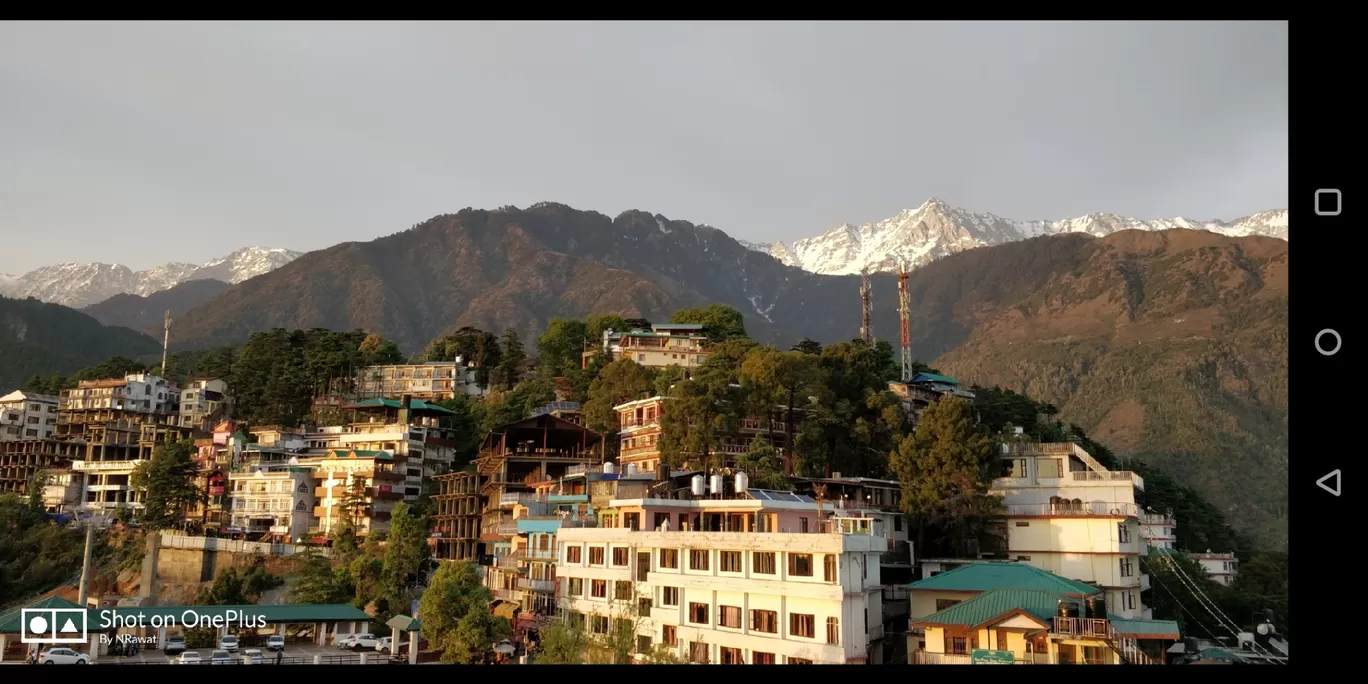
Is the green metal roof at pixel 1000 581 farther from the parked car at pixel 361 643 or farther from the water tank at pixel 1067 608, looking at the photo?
the parked car at pixel 361 643

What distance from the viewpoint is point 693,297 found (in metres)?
110

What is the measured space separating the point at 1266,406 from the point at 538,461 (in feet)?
121

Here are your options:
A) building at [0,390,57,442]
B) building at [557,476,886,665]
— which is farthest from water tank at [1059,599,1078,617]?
building at [0,390,57,442]

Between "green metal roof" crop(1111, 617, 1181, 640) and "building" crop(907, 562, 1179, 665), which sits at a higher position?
"building" crop(907, 562, 1179, 665)

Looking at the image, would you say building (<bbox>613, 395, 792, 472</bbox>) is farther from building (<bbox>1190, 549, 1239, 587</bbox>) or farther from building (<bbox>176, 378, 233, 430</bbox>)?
building (<bbox>176, 378, 233, 430</bbox>)

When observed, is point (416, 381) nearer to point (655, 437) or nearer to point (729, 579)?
point (655, 437)

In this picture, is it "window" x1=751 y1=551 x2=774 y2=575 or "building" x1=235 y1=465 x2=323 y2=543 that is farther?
"building" x1=235 y1=465 x2=323 y2=543

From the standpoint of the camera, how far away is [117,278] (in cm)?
13612

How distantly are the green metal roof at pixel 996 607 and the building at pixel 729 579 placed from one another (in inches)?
46.6

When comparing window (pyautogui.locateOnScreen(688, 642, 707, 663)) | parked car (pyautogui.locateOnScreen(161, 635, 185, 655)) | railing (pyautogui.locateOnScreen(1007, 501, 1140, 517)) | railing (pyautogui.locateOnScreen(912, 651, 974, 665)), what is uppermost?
railing (pyautogui.locateOnScreen(1007, 501, 1140, 517))

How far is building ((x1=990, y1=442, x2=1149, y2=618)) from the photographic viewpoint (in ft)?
58.1
